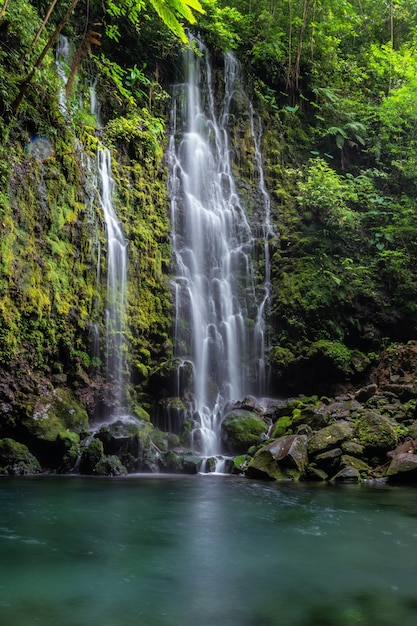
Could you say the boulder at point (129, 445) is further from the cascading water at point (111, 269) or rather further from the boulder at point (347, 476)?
the boulder at point (347, 476)

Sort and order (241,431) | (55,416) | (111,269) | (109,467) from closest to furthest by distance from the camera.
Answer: (109,467) < (55,416) < (241,431) < (111,269)

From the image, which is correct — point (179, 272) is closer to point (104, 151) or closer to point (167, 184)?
point (167, 184)

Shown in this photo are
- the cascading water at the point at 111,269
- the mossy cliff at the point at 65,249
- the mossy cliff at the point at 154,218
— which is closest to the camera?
the mossy cliff at the point at 65,249

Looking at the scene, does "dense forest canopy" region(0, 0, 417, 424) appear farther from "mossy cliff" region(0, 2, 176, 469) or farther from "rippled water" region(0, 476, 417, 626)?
"rippled water" region(0, 476, 417, 626)

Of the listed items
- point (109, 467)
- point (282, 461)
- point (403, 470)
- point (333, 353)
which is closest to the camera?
point (403, 470)

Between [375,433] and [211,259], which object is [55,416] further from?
[211,259]

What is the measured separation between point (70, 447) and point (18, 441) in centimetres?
105

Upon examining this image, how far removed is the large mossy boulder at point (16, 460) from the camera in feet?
31.3

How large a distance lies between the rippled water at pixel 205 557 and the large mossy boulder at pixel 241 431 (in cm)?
320

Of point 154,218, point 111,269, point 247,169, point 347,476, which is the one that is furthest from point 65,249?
point 247,169

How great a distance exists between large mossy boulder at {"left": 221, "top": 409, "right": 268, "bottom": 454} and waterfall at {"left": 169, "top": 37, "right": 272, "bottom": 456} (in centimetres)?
42

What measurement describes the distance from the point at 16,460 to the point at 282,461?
16.2 ft

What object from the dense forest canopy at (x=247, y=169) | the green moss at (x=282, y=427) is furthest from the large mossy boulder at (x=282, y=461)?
the dense forest canopy at (x=247, y=169)

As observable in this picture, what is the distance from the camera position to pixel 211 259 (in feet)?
50.4
